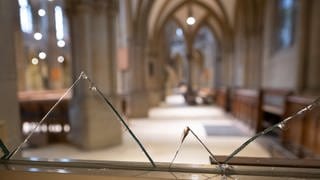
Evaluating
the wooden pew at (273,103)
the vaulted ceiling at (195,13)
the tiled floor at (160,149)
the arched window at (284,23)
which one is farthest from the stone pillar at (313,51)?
the vaulted ceiling at (195,13)

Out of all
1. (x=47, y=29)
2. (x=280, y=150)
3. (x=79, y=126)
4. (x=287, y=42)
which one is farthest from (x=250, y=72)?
(x=47, y=29)

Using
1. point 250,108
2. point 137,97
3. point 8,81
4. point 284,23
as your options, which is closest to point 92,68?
point 8,81

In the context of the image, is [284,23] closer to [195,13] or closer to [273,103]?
[273,103]

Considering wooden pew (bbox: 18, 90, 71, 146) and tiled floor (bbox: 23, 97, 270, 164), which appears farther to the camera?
wooden pew (bbox: 18, 90, 71, 146)

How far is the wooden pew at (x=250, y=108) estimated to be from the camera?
6.97 metres

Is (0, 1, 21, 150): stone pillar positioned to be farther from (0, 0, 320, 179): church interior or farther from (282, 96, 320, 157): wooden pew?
(282, 96, 320, 157): wooden pew

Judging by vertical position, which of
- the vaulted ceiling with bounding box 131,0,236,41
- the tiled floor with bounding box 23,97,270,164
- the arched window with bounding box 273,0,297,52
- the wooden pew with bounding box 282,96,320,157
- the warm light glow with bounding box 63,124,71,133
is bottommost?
the tiled floor with bounding box 23,97,270,164

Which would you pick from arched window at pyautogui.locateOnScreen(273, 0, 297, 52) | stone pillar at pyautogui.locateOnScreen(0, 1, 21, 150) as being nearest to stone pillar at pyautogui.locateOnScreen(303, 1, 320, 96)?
arched window at pyautogui.locateOnScreen(273, 0, 297, 52)

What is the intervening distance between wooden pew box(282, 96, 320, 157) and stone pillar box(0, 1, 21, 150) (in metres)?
4.27

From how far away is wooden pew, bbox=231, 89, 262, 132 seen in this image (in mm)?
6974

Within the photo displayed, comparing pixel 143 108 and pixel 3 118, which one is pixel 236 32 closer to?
pixel 143 108

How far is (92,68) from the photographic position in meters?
6.07

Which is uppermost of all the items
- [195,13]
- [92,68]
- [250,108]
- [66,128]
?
[195,13]

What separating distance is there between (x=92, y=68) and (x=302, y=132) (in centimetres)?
480
